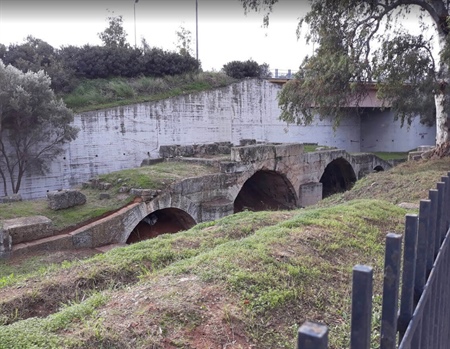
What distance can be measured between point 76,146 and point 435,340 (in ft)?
56.2

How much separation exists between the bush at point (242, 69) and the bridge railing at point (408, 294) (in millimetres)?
23867

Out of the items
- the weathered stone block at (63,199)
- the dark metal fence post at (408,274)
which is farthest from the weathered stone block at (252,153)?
the dark metal fence post at (408,274)

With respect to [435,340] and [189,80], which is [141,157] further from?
[435,340]

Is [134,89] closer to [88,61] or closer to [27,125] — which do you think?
[88,61]

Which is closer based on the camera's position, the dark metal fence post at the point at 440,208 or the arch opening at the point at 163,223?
the dark metal fence post at the point at 440,208

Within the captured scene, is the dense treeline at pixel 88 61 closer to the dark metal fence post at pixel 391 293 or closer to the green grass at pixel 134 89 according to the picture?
the green grass at pixel 134 89

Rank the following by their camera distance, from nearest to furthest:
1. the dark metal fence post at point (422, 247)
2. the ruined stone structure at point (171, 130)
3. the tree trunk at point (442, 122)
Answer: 1. the dark metal fence post at point (422, 247)
2. the tree trunk at point (442, 122)
3. the ruined stone structure at point (171, 130)

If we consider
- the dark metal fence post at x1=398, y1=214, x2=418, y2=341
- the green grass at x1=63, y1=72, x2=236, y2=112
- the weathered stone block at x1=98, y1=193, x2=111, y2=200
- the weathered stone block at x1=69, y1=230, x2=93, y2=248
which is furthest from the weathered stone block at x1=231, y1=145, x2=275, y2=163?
the dark metal fence post at x1=398, y1=214, x2=418, y2=341

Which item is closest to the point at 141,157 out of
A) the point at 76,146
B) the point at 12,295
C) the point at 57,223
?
the point at 76,146

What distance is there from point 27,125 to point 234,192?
7976mm

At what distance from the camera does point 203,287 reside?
3.12 metres

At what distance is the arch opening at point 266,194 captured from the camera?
680 inches

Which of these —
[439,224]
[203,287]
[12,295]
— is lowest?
[12,295]

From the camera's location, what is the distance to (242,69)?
25.2 meters
